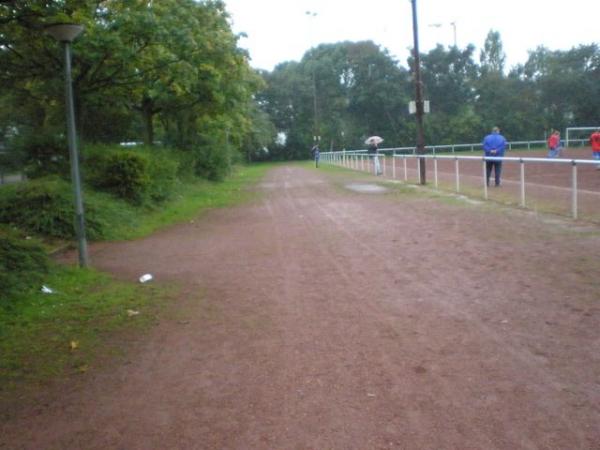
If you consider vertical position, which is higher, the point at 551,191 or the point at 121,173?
the point at 121,173

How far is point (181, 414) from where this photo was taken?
4.41 meters

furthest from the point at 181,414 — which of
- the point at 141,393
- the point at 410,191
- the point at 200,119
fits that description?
the point at 200,119

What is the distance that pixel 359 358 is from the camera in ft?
17.5

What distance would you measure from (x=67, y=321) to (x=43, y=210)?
20.7 ft

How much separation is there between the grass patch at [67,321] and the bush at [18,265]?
5.2 inches

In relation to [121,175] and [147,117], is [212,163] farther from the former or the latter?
[121,175]

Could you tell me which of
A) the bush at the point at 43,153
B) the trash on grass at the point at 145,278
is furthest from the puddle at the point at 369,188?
the trash on grass at the point at 145,278

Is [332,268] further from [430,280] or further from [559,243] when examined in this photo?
[559,243]

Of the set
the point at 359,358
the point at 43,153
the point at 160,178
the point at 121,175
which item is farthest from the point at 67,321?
the point at 160,178

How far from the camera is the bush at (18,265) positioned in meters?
7.74

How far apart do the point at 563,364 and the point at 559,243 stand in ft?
17.7

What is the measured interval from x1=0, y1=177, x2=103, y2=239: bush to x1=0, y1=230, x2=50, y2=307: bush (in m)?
3.28

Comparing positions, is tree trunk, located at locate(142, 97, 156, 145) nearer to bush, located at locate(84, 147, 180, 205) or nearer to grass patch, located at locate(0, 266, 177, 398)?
bush, located at locate(84, 147, 180, 205)

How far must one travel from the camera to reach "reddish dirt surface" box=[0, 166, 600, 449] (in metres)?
4.06
